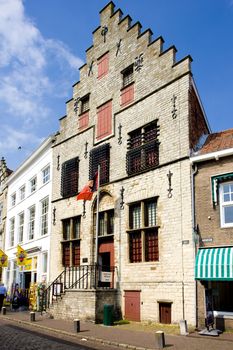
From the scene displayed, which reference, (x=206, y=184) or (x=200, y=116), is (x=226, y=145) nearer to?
(x=206, y=184)

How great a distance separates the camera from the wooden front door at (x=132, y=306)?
16188mm

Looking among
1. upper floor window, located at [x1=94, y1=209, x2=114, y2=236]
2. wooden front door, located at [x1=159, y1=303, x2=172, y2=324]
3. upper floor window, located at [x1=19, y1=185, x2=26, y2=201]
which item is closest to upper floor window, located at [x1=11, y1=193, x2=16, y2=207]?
upper floor window, located at [x1=19, y1=185, x2=26, y2=201]

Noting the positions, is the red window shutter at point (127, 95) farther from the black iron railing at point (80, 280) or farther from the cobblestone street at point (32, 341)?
the cobblestone street at point (32, 341)

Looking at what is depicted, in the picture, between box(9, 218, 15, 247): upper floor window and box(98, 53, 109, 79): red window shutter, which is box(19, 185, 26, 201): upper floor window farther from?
box(98, 53, 109, 79): red window shutter

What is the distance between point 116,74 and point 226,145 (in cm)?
777

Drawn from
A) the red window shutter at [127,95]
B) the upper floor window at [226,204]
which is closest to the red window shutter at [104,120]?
the red window shutter at [127,95]

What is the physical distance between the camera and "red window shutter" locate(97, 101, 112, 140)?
1997 centimetres

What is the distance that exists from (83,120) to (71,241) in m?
6.61

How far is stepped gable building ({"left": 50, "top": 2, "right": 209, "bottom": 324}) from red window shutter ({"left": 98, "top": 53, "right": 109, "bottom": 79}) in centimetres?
5

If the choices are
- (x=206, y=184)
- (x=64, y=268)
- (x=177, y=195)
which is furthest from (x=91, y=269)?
(x=206, y=184)

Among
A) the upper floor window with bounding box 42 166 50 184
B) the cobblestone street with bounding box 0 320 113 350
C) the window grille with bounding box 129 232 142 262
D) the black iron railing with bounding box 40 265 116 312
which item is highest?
the upper floor window with bounding box 42 166 50 184

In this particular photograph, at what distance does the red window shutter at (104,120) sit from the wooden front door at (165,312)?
865 centimetres

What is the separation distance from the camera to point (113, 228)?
18.5 meters

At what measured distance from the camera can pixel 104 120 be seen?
66.7 feet
